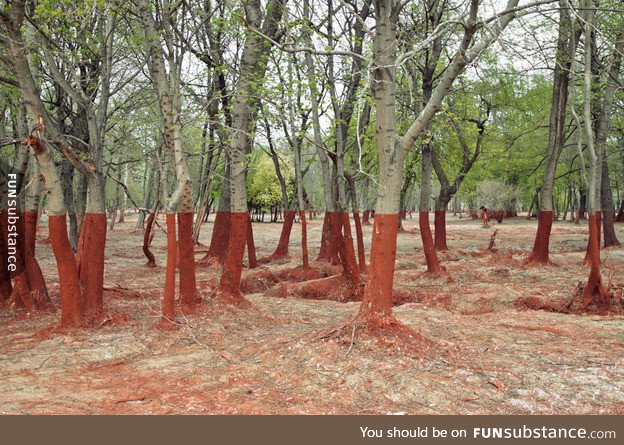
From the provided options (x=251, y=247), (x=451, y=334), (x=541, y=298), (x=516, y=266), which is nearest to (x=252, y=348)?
(x=451, y=334)

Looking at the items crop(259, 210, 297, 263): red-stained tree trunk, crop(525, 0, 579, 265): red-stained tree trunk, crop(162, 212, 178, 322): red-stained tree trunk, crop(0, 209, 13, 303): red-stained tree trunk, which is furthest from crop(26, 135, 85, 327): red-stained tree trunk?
crop(525, 0, 579, 265): red-stained tree trunk

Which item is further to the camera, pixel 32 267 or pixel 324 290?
pixel 324 290

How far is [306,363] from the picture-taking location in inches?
246

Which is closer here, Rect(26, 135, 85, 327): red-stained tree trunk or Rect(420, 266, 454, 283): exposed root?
Rect(26, 135, 85, 327): red-stained tree trunk

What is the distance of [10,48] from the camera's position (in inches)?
296

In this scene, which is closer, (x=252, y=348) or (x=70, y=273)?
(x=252, y=348)

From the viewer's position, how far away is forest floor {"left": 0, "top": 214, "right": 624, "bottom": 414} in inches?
204

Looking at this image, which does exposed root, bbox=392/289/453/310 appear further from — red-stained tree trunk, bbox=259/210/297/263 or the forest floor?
red-stained tree trunk, bbox=259/210/297/263

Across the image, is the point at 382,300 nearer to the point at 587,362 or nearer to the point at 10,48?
the point at 587,362

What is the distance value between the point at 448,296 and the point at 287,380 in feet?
22.2

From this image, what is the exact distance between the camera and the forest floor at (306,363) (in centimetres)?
519

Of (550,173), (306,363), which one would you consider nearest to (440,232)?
(550,173)

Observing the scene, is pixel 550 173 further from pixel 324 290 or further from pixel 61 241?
pixel 61 241
